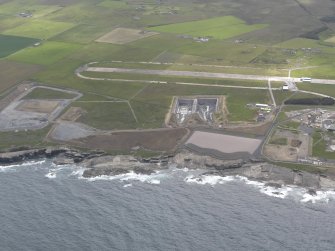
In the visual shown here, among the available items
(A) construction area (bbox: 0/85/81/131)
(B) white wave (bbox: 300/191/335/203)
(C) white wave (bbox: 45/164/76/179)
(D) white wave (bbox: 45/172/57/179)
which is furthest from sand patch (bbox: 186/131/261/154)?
(A) construction area (bbox: 0/85/81/131)

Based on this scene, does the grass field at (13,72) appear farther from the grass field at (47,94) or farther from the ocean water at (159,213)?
the ocean water at (159,213)

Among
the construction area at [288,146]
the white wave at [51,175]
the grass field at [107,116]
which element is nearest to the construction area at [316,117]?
the construction area at [288,146]

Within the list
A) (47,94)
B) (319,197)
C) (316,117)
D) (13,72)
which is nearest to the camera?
(319,197)

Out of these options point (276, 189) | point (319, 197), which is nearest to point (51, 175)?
point (276, 189)

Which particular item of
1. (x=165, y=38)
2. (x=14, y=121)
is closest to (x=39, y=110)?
(x=14, y=121)

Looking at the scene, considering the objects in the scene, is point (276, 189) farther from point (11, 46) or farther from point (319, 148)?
point (11, 46)

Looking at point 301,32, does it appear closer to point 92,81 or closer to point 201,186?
point 92,81
